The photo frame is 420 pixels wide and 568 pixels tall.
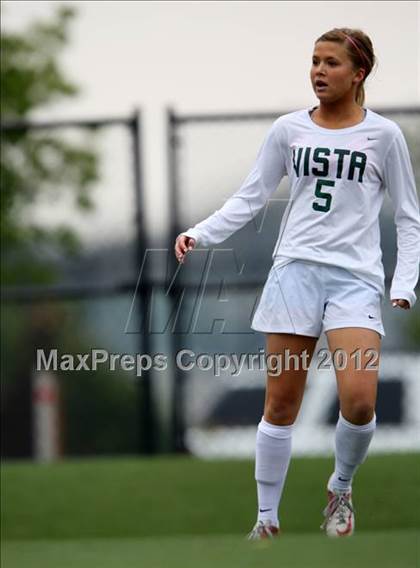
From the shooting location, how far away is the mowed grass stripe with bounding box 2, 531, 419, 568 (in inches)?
225

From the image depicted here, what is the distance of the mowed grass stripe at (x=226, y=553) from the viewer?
5711 mm

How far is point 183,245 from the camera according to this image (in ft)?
20.7

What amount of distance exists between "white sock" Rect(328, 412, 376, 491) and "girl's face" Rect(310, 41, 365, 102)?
1.27 metres

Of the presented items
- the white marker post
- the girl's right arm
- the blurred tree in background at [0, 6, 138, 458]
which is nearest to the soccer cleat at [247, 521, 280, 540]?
the girl's right arm

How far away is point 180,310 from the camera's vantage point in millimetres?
10125

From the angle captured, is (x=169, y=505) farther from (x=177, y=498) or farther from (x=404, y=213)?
(x=404, y=213)

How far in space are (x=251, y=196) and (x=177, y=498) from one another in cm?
232

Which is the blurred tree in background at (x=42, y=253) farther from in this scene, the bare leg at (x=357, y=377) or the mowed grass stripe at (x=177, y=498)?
the bare leg at (x=357, y=377)

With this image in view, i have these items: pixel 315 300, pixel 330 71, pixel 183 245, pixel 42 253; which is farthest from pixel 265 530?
pixel 42 253

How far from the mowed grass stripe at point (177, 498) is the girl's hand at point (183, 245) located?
203 cm

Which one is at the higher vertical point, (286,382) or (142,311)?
(286,382)

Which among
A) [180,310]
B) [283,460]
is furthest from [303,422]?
[283,460]

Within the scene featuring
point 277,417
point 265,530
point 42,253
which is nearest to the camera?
point 277,417

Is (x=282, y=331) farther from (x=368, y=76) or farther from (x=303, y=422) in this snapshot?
(x=303, y=422)
